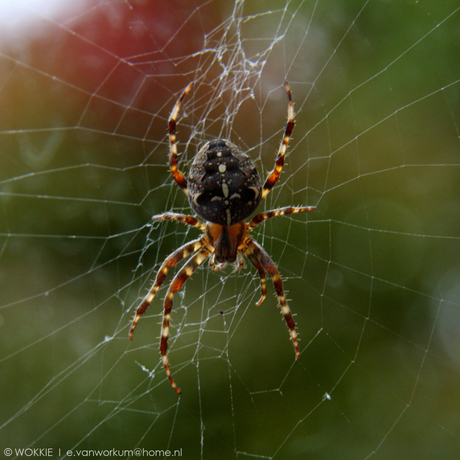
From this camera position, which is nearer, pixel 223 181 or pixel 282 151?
pixel 223 181

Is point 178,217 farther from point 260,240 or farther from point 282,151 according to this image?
point 260,240

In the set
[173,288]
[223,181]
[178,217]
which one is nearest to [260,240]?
[173,288]

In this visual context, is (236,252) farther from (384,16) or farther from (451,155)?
(384,16)

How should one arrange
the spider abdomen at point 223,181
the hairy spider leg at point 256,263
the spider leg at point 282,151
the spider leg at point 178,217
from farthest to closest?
1. the hairy spider leg at point 256,263
2. the spider leg at point 178,217
3. the spider leg at point 282,151
4. the spider abdomen at point 223,181

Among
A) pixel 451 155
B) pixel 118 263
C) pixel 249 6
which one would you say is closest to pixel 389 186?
pixel 451 155

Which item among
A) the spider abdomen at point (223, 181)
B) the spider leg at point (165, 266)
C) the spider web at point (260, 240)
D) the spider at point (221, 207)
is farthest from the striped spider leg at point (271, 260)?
the spider web at point (260, 240)

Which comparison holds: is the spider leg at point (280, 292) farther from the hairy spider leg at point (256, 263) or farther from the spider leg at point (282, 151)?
the spider leg at point (282, 151)
